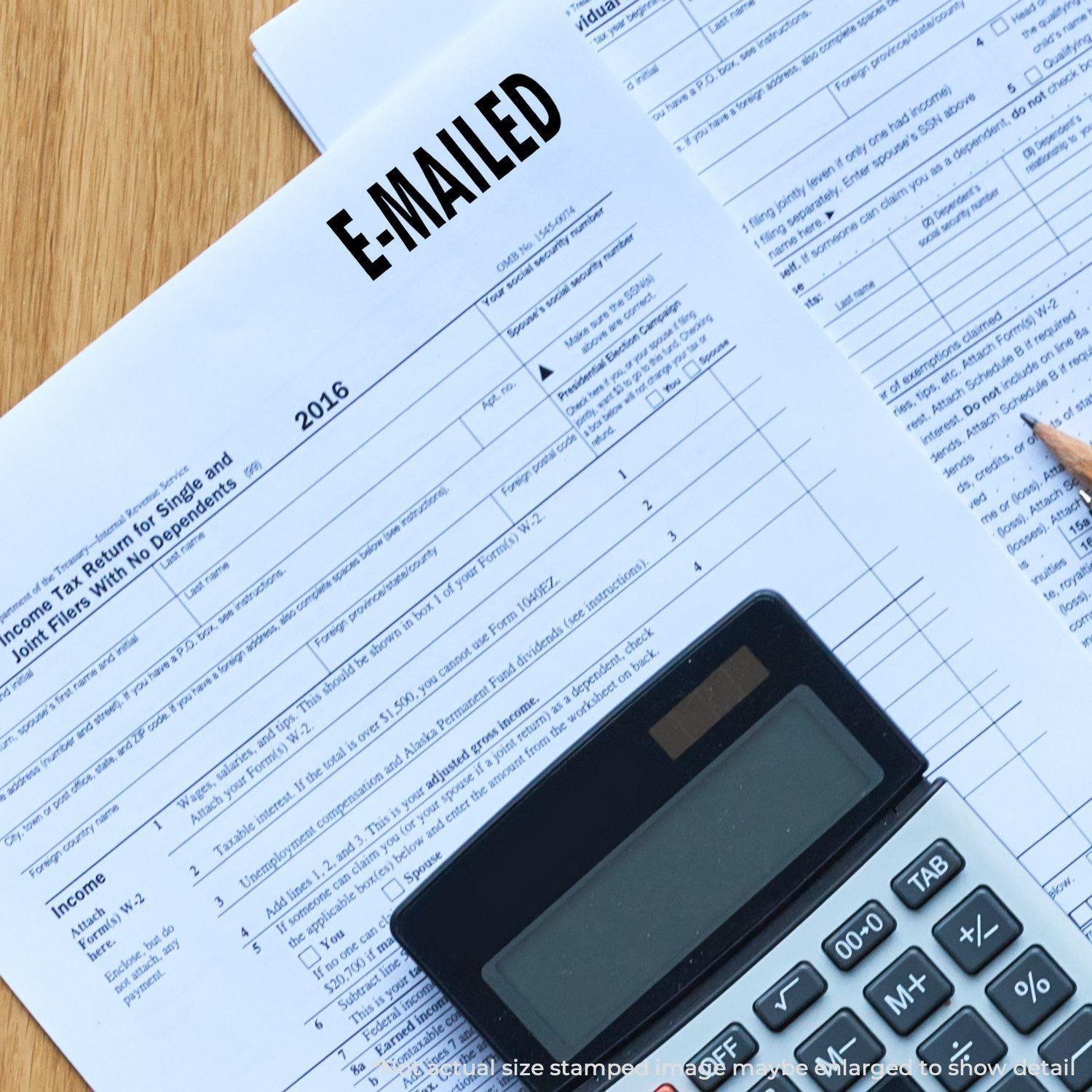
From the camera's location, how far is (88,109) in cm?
34

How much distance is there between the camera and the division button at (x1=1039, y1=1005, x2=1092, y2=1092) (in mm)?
304

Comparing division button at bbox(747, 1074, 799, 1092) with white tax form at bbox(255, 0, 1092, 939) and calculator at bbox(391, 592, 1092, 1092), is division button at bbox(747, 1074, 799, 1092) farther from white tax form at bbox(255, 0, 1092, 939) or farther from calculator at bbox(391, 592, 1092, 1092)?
white tax form at bbox(255, 0, 1092, 939)

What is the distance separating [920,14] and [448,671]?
0.25m

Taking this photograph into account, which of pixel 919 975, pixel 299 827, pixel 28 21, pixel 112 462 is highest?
pixel 28 21

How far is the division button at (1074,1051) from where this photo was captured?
1.00 ft

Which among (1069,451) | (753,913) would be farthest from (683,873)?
(1069,451)

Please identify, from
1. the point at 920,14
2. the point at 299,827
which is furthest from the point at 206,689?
the point at 920,14

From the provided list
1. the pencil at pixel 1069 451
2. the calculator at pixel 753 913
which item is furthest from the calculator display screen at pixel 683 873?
the pencil at pixel 1069 451

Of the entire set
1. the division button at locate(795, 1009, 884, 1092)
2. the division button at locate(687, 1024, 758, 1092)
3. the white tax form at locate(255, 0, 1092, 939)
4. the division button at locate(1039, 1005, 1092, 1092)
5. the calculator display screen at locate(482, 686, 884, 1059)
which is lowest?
the division button at locate(1039, 1005, 1092, 1092)

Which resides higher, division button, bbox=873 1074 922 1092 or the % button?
division button, bbox=873 1074 922 1092

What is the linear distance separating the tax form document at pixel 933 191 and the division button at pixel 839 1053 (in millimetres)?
136

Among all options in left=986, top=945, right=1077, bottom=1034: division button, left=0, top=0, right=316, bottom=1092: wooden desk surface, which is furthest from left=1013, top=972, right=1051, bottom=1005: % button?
left=0, top=0, right=316, bottom=1092: wooden desk surface

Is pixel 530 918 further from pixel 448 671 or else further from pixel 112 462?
pixel 112 462

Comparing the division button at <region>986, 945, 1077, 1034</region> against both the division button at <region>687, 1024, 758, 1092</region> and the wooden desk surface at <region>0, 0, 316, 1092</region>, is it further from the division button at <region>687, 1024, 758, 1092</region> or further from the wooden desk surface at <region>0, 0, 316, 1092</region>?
the wooden desk surface at <region>0, 0, 316, 1092</region>
